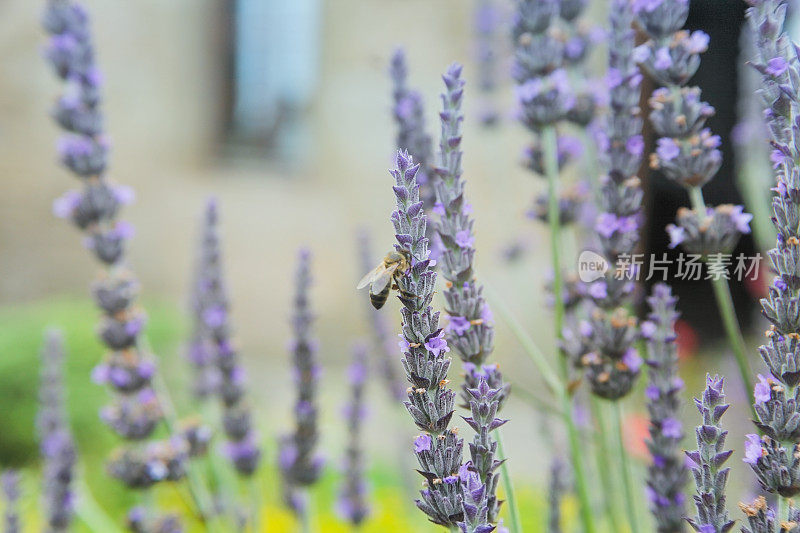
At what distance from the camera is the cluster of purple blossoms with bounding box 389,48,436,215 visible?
1.27 m

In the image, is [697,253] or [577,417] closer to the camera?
[697,253]

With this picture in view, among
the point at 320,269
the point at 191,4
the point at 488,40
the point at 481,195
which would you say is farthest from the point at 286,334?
the point at 488,40

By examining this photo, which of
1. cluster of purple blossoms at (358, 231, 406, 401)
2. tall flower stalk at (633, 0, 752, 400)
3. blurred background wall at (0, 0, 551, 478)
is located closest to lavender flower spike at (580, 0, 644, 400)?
tall flower stalk at (633, 0, 752, 400)

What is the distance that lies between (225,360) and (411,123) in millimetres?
691

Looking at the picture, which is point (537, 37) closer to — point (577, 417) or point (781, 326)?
point (781, 326)

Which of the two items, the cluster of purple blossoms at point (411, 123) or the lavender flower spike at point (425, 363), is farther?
the cluster of purple blossoms at point (411, 123)

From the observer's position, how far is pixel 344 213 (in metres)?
6.77

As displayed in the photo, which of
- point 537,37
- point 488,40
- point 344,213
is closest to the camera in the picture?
→ point 537,37

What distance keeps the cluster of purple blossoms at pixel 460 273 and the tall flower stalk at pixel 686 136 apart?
1.24 feet

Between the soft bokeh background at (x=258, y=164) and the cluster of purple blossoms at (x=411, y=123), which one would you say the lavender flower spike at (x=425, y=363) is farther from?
the soft bokeh background at (x=258, y=164)

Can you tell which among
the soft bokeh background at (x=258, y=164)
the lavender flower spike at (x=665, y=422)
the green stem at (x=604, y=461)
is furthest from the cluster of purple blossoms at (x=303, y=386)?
the soft bokeh background at (x=258, y=164)

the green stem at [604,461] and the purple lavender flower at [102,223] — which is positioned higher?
the purple lavender flower at [102,223]

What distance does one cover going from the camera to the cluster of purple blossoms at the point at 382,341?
1.80m

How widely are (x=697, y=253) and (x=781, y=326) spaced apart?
40cm
